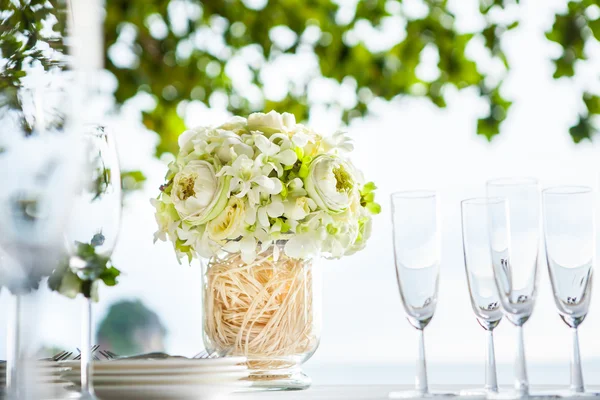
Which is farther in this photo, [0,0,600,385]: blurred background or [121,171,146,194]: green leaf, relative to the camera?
[121,171,146,194]: green leaf

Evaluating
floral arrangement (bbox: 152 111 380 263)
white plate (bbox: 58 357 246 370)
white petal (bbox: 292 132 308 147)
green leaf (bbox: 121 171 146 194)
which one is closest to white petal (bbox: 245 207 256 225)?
floral arrangement (bbox: 152 111 380 263)

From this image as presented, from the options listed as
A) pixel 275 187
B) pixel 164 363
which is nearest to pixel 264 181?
pixel 275 187

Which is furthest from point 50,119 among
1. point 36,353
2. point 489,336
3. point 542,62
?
point 542,62

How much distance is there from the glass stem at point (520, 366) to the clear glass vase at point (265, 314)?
1.04 ft

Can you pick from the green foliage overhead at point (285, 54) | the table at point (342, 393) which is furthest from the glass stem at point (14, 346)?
the green foliage overhead at point (285, 54)

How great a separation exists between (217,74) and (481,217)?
2.25 m

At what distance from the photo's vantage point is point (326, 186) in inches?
40.6

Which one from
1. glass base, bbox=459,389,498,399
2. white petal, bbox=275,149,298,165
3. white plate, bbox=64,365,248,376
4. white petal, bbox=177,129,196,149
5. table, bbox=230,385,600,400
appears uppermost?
white petal, bbox=177,129,196,149

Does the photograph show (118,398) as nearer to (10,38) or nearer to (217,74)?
(10,38)

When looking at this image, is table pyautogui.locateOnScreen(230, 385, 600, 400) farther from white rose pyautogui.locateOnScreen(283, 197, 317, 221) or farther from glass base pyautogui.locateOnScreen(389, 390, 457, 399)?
white rose pyautogui.locateOnScreen(283, 197, 317, 221)

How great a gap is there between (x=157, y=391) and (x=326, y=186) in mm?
369

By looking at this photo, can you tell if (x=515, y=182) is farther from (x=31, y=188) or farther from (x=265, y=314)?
(x=31, y=188)

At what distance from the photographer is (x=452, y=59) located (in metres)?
2.75

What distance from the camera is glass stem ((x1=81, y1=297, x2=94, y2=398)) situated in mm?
702
